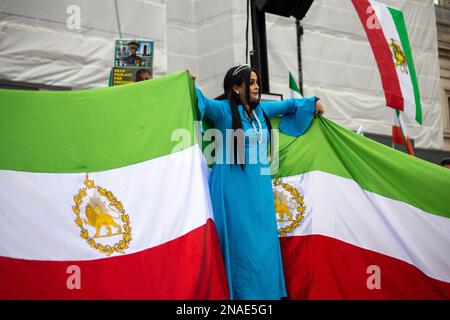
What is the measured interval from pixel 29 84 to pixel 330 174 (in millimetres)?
5430

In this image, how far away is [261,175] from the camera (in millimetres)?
4379

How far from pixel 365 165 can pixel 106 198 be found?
67.5 inches

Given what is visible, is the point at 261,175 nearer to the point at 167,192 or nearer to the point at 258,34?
the point at 167,192

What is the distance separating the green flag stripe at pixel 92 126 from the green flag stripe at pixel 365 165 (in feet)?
2.63

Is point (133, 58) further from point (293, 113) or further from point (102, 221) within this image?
point (102, 221)

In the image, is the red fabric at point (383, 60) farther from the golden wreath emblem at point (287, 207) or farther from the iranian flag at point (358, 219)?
the golden wreath emblem at point (287, 207)

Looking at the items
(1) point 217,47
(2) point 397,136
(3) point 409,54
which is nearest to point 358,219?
(3) point 409,54

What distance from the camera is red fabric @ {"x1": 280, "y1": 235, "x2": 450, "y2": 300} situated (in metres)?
4.48

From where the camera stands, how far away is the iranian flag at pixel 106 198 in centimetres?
393

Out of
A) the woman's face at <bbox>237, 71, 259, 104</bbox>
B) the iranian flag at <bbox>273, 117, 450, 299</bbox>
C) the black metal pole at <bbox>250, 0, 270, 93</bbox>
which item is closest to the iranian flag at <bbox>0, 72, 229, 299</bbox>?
the woman's face at <bbox>237, 71, 259, 104</bbox>

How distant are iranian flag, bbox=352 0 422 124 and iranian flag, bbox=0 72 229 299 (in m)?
2.63

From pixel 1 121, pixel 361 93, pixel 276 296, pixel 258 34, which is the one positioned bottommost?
pixel 276 296

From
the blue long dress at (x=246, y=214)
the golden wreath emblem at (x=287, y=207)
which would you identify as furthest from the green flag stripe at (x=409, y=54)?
the blue long dress at (x=246, y=214)

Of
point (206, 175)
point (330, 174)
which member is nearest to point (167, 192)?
point (206, 175)
